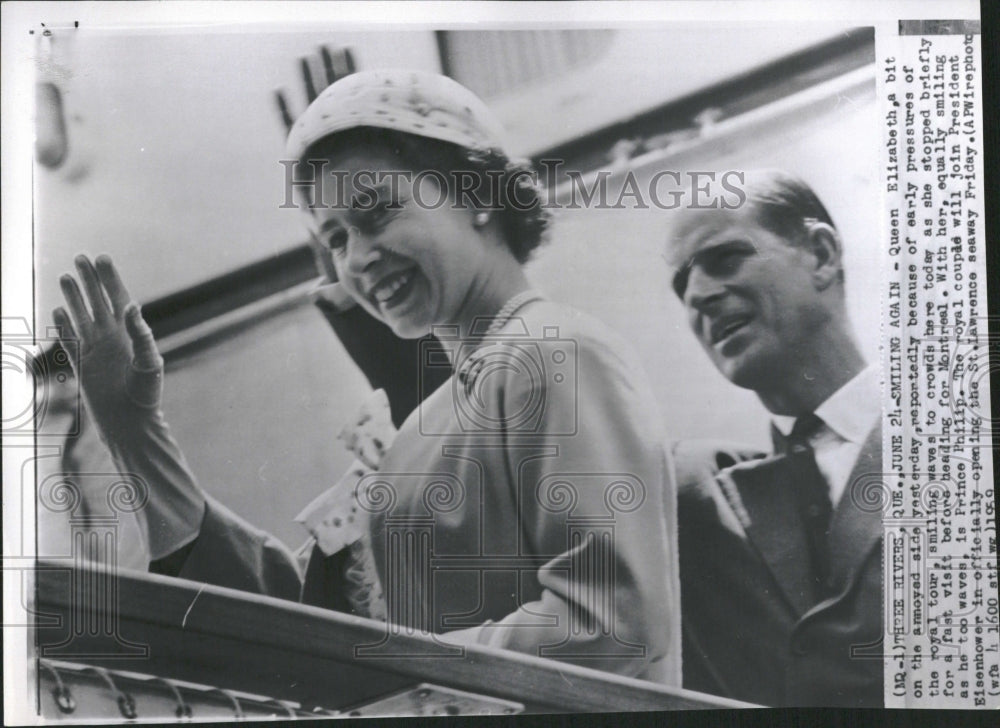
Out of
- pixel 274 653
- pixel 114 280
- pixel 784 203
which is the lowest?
pixel 274 653

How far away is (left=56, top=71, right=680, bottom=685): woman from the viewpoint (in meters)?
1.29

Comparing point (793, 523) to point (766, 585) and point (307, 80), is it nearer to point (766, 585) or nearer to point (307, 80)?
point (766, 585)

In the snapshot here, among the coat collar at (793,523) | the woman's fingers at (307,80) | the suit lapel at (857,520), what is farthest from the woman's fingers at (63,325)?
the suit lapel at (857,520)

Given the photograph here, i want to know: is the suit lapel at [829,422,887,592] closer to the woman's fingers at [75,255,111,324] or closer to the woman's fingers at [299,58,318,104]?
the woman's fingers at [299,58,318,104]

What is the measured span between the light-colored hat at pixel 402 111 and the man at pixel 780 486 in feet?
1.46

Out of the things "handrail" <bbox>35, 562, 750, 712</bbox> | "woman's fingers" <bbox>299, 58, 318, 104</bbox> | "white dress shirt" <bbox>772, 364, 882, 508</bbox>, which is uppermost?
"woman's fingers" <bbox>299, 58, 318, 104</bbox>

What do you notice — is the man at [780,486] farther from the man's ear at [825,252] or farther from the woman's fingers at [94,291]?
the woman's fingers at [94,291]

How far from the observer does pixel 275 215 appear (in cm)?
131

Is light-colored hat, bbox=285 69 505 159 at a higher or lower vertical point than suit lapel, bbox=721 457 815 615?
higher

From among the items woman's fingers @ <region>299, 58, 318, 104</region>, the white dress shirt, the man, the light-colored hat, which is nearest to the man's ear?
the man

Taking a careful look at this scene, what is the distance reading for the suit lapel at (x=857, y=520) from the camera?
4.27ft

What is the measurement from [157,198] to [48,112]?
278mm

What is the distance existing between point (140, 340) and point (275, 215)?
36 centimetres

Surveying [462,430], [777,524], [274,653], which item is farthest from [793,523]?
A: [274,653]
